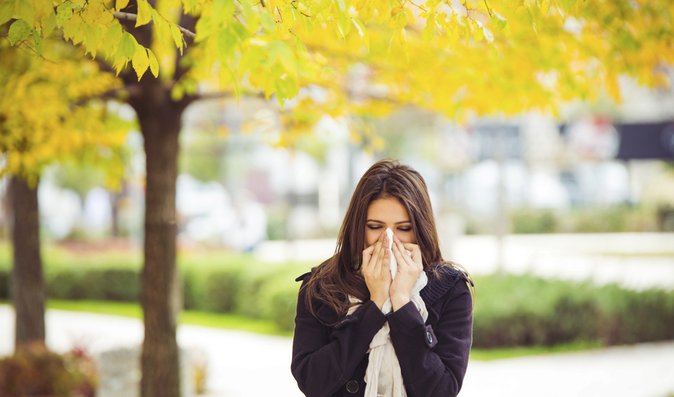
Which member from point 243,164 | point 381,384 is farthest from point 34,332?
point 243,164

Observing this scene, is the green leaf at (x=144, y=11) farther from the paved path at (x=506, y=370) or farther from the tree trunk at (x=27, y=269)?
the tree trunk at (x=27, y=269)

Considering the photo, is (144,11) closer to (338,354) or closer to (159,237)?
(338,354)

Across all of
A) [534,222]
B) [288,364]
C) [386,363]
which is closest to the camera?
[386,363]

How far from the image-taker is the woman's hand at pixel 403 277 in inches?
109

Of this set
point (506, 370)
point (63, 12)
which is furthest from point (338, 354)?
point (506, 370)

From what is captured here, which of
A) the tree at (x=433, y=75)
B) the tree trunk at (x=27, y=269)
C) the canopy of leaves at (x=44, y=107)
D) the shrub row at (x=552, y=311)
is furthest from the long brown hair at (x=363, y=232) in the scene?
the shrub row at (x=552, y=311)

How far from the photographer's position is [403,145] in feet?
143

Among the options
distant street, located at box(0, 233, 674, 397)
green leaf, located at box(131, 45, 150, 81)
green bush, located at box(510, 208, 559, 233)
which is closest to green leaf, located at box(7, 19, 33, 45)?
green leaf, located at box(131, 45, 150, 81)

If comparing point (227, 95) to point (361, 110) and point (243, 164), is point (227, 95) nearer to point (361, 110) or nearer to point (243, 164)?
point (361, 110)

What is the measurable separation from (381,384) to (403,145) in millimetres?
40964

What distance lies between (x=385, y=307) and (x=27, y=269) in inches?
276

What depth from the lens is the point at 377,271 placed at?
2.78 metres

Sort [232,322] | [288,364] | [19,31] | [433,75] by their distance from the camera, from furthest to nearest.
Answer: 1. [232,322]
2. [288,364]
3. [433,75]
4. [19,31]

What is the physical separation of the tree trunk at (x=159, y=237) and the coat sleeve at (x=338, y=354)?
142 inches
